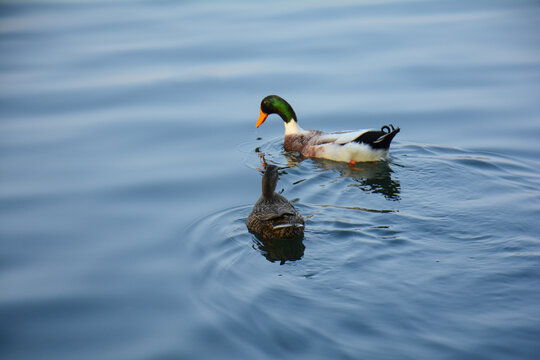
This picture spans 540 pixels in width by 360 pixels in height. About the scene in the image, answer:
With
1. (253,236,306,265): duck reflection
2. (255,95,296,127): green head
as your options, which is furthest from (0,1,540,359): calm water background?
(255,95,296,127): green head

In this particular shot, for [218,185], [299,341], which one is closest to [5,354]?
[299,341]

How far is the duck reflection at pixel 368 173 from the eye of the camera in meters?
8.78

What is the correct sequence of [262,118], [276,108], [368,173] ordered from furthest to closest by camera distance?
[262,118]
[276,108]
[368,173]

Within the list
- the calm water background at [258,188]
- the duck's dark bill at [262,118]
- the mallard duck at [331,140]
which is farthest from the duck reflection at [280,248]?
the duck's dark bill at [262,118]

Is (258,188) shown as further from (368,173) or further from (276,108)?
(276,108)

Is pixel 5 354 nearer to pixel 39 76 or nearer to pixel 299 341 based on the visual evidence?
pixel 299 341

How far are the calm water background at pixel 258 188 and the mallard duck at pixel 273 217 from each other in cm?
16

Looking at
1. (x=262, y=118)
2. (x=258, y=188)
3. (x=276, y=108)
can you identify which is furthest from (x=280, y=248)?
(x=262, y=118)

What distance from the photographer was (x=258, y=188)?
901 centimetres

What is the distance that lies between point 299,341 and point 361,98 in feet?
24.1

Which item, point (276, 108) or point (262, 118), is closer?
point (276, 108)

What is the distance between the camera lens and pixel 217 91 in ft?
41.4

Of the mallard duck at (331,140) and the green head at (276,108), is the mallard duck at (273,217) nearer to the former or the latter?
the mallard duck at (331,140)

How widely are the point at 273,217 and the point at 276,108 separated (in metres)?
4.25
